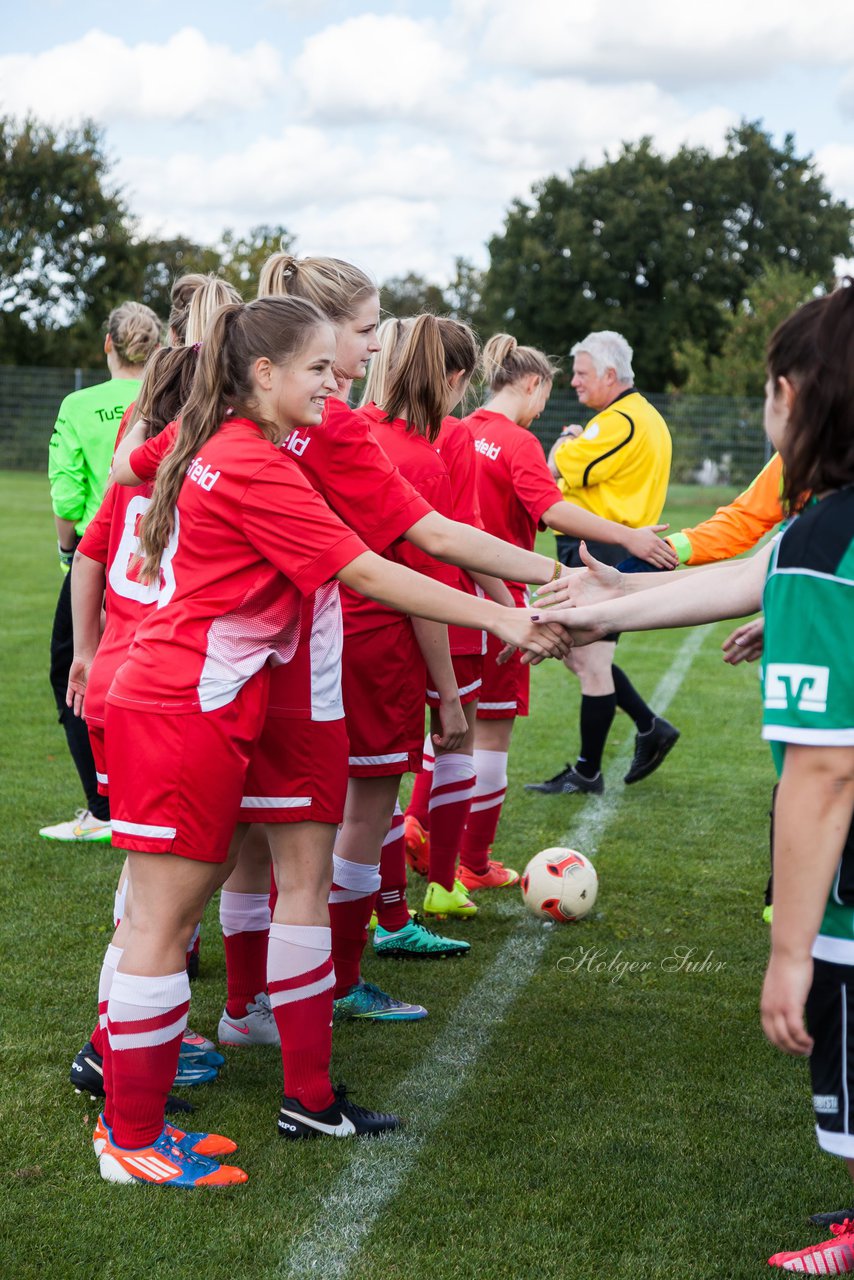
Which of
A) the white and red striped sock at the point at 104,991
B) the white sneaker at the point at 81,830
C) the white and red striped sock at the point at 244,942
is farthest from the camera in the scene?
the white sneaker at the point at 81,830

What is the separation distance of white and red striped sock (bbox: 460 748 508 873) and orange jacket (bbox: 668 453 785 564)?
1298mm

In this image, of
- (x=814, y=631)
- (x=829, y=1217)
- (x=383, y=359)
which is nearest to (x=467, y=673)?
(x=383, y=359)

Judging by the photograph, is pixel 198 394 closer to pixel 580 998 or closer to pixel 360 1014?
pixel 360 1014

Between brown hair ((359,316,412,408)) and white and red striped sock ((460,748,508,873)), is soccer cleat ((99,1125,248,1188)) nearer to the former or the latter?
brown hair ((359,316,412,408))

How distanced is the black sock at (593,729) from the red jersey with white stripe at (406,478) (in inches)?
122

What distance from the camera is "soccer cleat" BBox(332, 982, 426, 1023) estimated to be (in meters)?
3.99

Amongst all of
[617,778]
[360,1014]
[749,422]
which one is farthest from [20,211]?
[360,1014]

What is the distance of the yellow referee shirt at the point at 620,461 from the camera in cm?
679

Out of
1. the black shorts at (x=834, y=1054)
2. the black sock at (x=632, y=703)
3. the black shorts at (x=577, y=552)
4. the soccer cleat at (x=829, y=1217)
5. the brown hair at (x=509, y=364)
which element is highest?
the brown hair at (x=509, y=364)

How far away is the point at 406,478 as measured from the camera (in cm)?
385

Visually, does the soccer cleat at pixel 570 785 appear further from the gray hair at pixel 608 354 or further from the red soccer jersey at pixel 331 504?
the red soccer jersey at pixel 331 504

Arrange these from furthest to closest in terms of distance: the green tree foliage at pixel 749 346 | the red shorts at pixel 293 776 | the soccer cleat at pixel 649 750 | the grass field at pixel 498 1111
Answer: the green tree foliage at pixel 749 346
the soccer cleat at pixel 649 750
the red shorts at pixel 293 776
the grass field at pixel 498 1111

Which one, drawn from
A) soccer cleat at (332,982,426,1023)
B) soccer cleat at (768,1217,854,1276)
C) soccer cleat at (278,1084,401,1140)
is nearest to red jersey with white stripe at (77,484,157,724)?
soccer cleat at (278,1084,401,1140)

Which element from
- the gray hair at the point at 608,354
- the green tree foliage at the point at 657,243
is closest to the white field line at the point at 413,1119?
the gray hair at the point at 608,354
